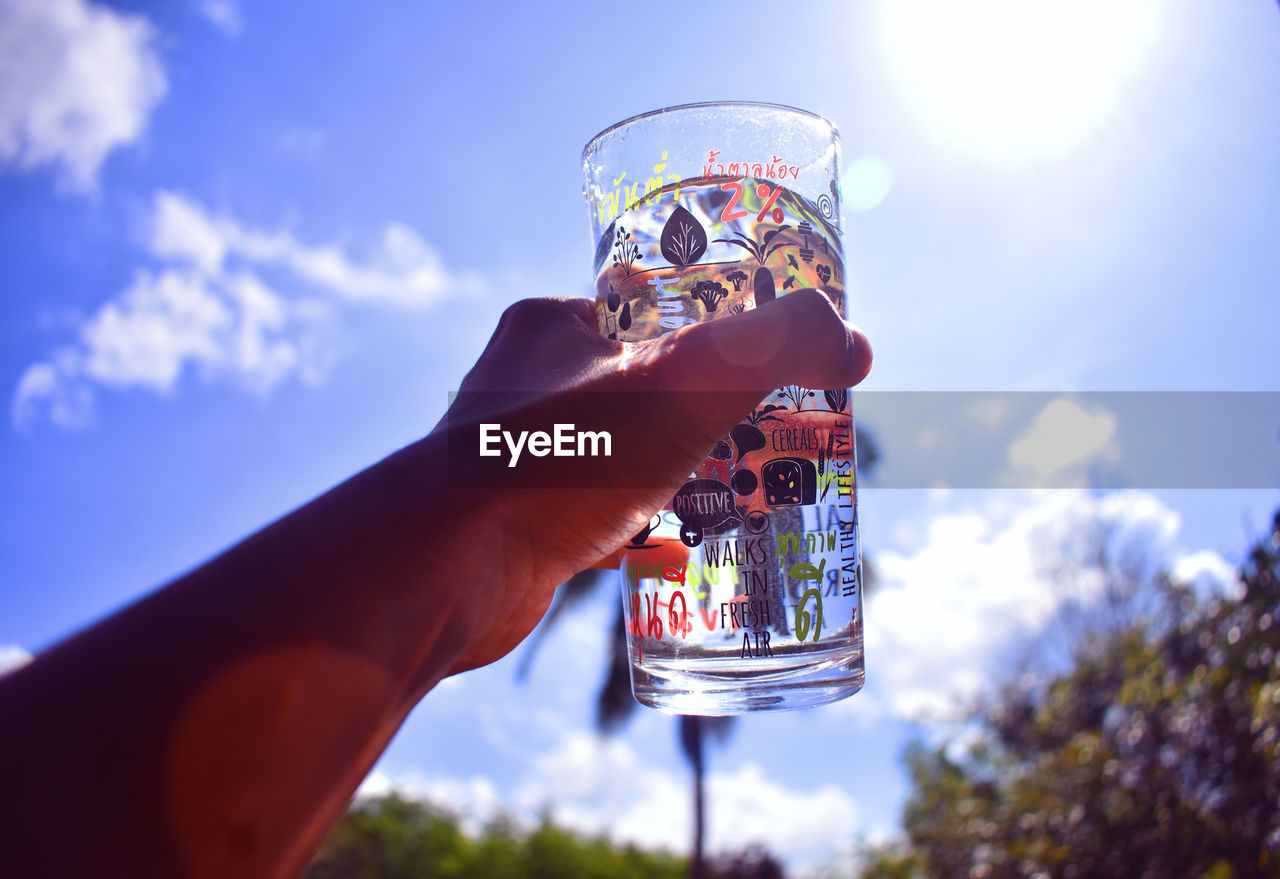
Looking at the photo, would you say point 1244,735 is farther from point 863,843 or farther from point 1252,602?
point 863,843

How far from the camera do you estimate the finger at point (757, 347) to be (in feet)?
4.67

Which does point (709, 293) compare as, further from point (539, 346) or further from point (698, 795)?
point (698, 795)

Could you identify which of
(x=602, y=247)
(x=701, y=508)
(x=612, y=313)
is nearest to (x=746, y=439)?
(x=701, y=508)

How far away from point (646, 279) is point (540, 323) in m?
0.20

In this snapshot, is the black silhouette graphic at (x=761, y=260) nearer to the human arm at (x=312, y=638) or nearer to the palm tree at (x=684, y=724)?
the human arm at (x=312, y=638)

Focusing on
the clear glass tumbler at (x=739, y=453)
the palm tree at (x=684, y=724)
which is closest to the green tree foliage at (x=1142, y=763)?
the clear glass tumbler at (x=739, y=453)

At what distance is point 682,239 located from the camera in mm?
1602

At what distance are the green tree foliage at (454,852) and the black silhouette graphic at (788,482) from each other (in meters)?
20.9

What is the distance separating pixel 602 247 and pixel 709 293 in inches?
10.2

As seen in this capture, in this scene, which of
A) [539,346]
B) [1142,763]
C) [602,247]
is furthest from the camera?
[1142,763]

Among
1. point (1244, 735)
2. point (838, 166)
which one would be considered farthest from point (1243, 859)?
point (838, 166)

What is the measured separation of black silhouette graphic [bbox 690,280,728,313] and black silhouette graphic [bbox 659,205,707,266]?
4 centimetres

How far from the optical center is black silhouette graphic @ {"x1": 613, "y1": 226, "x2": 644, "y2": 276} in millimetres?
1646

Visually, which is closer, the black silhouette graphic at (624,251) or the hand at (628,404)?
the hand at (628,404)
